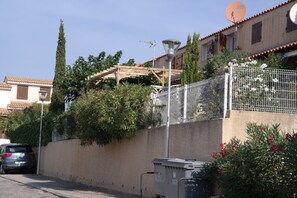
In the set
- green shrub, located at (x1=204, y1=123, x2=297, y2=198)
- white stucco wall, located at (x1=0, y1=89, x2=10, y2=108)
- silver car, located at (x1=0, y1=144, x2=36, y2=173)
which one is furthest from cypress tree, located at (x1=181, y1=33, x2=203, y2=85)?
white stucco wall, located at (x1=0, y1=89, x2=10, y2=108)

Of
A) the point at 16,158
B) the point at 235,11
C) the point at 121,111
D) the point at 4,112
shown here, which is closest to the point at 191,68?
the point at 121,111

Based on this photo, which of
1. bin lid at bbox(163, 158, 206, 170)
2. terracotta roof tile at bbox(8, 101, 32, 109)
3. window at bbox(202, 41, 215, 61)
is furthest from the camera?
terracotta roof tile at bbox(8, 101, 32, 109)

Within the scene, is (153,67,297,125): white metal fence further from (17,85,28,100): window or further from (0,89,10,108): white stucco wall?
(17,85,28,100): window

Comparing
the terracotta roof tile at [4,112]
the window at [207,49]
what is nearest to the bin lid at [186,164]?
the window at [207,49]

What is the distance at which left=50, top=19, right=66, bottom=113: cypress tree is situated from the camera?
28812 mm

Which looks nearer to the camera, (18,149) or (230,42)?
(230,42)

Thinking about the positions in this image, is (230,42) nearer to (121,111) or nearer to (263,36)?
(263,36)

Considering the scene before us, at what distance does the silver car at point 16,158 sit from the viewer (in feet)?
→ 88.6

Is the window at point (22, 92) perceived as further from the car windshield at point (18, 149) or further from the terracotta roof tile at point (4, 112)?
the car windshield at point (18, 149)

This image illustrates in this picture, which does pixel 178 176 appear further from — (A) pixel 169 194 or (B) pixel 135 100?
(B) pixel 135 100

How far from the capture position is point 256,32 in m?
21.0

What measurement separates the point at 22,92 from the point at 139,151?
138 feet

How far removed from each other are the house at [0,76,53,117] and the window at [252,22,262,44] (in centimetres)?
3587

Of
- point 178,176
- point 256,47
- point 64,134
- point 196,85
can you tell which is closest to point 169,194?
point 178,176
